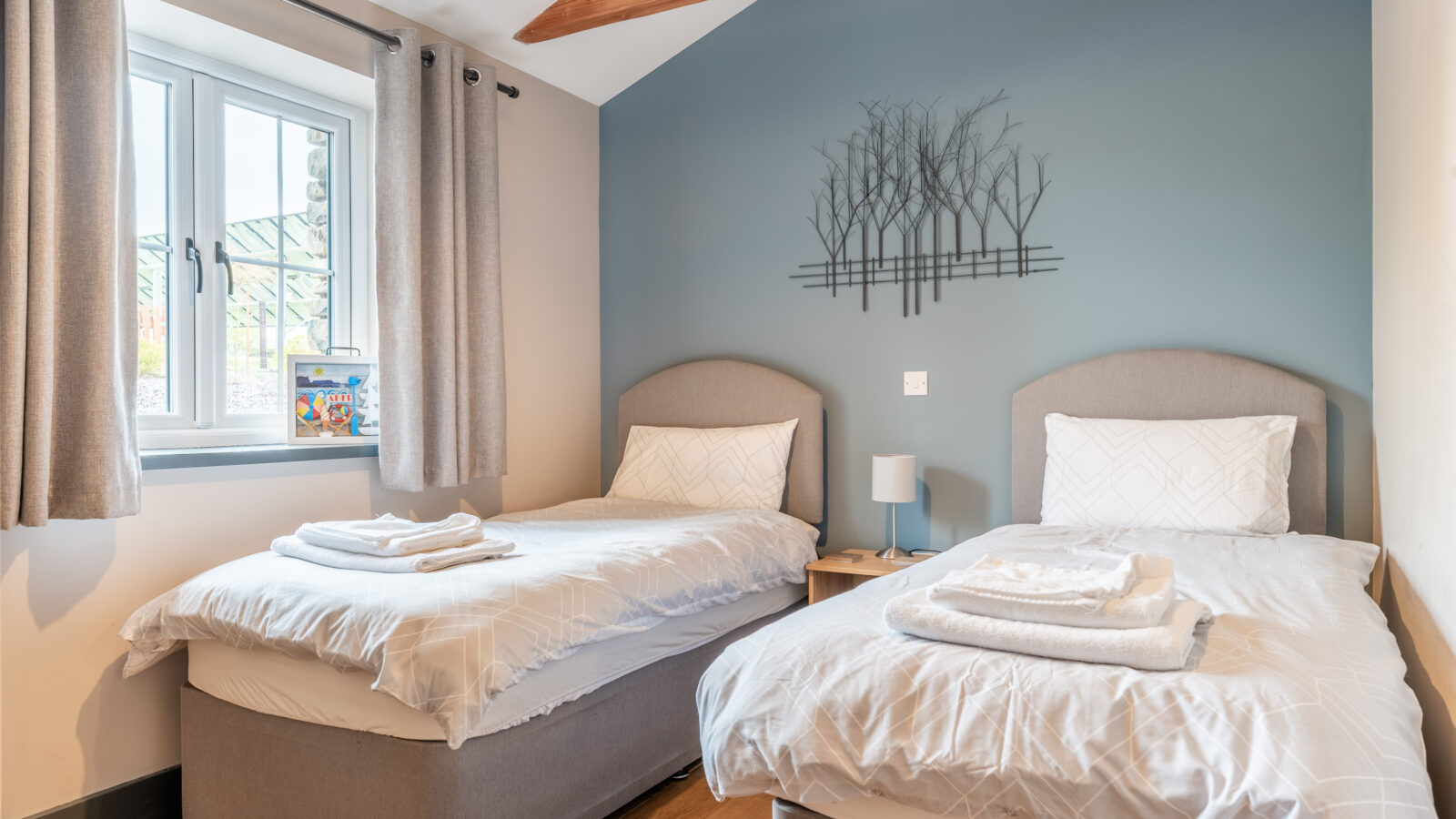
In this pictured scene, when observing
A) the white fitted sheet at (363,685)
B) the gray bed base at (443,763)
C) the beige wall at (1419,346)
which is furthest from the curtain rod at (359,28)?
the beige wall at (1419,346)

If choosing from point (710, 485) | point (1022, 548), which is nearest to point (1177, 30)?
point (1022, 548)

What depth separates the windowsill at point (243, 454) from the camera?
2334mm

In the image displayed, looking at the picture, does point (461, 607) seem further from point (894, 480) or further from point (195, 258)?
point (894, 480)

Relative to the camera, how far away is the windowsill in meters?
2.33

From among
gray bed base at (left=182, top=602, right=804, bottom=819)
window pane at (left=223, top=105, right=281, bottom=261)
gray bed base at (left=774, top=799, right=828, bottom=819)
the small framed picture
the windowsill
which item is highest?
window pane at (left=223, top=105, right=281, bottom=261)

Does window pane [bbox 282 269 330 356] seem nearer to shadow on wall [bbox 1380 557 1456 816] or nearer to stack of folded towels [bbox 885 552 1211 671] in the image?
stack of folded towels [bbox 885 552 1211 671]

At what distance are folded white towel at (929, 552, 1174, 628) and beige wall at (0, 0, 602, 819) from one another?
6.76ft

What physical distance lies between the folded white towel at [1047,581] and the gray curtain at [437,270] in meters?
1.96

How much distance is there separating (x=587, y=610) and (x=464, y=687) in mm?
381

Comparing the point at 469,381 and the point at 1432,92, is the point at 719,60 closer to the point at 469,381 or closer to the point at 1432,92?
the point at 469,381

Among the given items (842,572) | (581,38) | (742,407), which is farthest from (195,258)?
(842,572)

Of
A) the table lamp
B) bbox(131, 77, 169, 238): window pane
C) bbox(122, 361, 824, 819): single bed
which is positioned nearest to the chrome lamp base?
the table lamp

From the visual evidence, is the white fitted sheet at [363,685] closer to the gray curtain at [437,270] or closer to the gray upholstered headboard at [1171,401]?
the gray curtain at [437,270]

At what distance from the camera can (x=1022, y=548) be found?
2.16 metres
